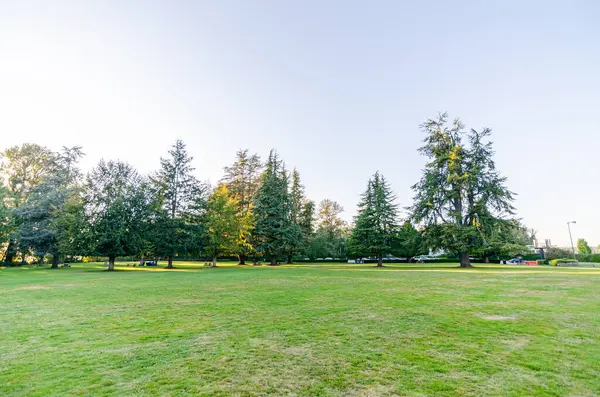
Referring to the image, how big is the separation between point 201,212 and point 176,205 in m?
2.99

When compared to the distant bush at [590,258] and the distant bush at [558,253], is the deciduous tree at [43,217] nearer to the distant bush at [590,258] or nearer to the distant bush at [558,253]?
the distant bush at [590,258]

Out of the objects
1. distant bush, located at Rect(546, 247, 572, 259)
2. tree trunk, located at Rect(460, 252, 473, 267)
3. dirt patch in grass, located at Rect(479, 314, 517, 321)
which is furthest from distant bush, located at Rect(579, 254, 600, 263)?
dirt patch in grass, located at Rect(479, 314, 517, 321)

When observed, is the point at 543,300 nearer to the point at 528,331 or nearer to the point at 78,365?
the point at 528,331

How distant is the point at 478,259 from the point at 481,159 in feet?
93.6

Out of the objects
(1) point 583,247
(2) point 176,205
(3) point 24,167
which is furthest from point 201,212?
(1) point 583,247

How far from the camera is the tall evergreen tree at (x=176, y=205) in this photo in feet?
111

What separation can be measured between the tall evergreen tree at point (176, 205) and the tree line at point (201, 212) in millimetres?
114

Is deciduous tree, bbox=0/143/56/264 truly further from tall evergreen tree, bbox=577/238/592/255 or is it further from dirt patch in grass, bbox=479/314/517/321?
tall evergreen tree, bbox=577/238/592/255

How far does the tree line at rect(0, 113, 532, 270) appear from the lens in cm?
3017

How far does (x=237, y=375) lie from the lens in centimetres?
365

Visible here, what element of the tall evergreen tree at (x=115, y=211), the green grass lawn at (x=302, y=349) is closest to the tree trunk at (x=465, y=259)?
the green grass lawn at (x=302, y=349)

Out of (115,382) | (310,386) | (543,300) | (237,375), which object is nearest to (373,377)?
(310,386)

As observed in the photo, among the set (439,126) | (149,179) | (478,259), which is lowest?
(478,259)

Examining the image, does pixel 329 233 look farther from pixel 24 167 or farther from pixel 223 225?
pixel 24 167
